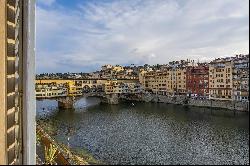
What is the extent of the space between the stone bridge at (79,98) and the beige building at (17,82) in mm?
15044

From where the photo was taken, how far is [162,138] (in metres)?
7.64

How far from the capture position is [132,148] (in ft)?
21.5

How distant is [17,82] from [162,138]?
731 cm

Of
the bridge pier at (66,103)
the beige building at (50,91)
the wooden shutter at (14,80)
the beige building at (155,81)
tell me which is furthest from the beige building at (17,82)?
the beige building at (155,81)

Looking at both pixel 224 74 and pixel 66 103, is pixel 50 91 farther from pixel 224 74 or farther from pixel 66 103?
pixel 224 74

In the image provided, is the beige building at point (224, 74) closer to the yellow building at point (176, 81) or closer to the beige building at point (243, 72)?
the beige building at point (243, 72)

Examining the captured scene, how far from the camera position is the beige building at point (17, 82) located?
0.47 meters

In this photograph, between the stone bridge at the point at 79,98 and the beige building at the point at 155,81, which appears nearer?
the stone bridge at the point at 79,98

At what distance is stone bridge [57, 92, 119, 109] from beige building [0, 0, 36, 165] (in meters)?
15.0

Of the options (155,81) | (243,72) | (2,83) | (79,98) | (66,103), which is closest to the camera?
(2,83)

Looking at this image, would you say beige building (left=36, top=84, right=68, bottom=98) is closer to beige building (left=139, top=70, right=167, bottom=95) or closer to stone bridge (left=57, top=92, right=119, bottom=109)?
stone bridge (left=57, top=92, right=119, bottom=109)

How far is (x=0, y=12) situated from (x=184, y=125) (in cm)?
922

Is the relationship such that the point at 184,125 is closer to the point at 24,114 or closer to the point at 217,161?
the point at 217,161

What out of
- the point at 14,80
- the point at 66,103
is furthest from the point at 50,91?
the point at 14,80
